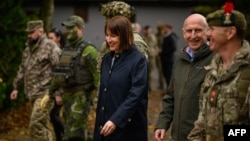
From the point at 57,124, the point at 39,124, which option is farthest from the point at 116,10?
the point at 57,124

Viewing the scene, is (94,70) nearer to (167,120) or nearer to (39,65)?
(39,65)

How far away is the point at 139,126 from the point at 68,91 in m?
2.27

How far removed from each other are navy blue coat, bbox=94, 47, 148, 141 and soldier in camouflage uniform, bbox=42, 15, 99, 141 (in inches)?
76.0

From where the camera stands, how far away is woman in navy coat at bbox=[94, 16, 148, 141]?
200 inches

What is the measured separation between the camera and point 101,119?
5.26 meters

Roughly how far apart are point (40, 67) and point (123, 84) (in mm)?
3352

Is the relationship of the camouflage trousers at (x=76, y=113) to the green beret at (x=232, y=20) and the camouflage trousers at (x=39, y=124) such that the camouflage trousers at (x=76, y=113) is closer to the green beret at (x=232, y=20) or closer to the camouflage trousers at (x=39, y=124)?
the camouflage trousers at (x=39, y=124)

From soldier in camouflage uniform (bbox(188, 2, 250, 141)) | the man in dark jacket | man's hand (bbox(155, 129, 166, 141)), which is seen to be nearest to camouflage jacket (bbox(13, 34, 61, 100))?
man's hand (bbox(155, 129, 166, 141))

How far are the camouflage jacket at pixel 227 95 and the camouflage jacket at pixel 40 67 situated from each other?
4262mm

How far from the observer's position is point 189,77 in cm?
494

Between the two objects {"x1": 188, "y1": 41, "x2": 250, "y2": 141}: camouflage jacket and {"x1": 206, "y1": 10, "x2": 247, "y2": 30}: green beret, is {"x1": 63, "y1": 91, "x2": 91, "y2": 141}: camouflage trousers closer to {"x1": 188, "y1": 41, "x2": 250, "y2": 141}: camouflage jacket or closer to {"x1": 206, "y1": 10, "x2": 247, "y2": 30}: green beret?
{"x1": 188, "y1": 41, "x2": 250, "y2": 141}: camouflage jacket

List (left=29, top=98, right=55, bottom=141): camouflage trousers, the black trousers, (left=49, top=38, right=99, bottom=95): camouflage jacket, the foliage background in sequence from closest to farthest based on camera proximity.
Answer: (left=49, top=38, right=99, bottom=95): camouflage jacket
(left=29, top=98, right=55, bottom=141): camouflage trousers
the black trousers
the foliage background

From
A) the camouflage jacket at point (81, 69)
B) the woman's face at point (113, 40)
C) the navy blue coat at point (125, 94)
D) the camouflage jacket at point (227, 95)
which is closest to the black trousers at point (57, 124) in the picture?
the camouflage jacket at point (81, 69)

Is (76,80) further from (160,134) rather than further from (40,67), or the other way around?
(160,134)
